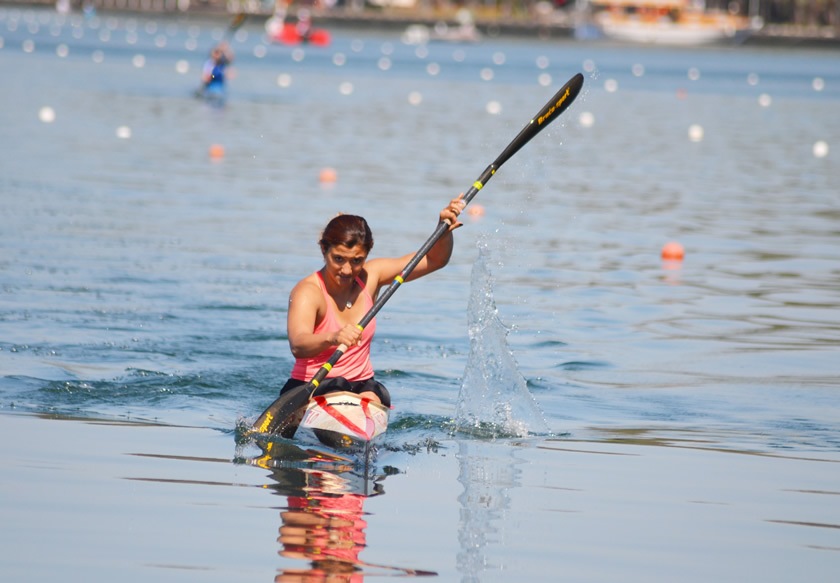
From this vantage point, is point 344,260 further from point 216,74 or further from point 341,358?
point 216,74

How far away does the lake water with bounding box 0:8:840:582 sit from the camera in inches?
257

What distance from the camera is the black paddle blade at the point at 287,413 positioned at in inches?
319

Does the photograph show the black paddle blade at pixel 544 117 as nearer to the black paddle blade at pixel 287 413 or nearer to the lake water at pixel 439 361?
the lake water at pixel 439 361

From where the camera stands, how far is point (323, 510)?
22.5 ft

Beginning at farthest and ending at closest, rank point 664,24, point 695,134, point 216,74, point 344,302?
point 664,24 < point 216,74 < point 695,134 < point 344,302

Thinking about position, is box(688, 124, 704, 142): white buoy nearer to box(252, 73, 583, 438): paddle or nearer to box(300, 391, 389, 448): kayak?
box(252, 73, 583, 438): paddle

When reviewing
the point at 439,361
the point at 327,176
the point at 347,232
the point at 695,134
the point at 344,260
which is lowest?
the point at 439,361

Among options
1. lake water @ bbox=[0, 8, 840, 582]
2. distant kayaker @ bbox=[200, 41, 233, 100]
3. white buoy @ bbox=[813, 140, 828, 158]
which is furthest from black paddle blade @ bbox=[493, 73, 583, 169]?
distant kayaker @ bbox=[200, 41, 233, 100]

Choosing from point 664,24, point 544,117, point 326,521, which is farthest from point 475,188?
point 664,24

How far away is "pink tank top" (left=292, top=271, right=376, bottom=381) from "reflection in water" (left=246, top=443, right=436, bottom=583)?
47 cm

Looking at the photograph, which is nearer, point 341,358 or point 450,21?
point 341,358

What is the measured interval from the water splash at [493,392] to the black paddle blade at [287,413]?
132cm

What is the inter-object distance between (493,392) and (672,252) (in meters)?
6.89

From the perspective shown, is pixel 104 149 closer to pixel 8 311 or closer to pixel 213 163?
pixel 213 163
